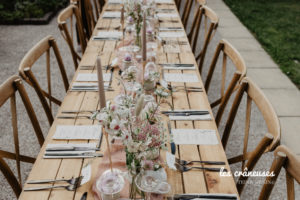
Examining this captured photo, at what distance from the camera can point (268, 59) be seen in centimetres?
416

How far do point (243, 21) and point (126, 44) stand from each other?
376cm

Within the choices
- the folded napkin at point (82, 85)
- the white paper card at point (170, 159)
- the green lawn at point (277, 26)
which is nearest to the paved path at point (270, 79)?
the green lawn at point (277, 26)

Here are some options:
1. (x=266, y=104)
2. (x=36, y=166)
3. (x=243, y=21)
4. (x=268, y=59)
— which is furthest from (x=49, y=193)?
(x=243, y=21)

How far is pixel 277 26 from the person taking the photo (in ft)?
17.3

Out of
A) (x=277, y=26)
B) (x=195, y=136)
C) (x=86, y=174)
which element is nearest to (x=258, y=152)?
(x=195, y=136)

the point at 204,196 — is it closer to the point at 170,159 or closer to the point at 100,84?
the point at 170,159

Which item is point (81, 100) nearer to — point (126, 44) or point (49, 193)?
point (49, 193)

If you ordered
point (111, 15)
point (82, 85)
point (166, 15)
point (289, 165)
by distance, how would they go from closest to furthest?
point (289, 165)
point (82, 85)
point (111, 15)
point (166, 15)

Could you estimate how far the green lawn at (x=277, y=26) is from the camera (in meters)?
4.11

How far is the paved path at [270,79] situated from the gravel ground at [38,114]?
26 cm

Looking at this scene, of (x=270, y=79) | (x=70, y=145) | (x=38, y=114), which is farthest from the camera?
(x=270, y=79)

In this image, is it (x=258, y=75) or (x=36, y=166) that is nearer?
(x=36, y=166)

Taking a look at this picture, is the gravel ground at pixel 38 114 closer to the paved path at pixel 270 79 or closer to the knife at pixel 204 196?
the paved path at pixel 270 79

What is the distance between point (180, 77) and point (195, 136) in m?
0.66
